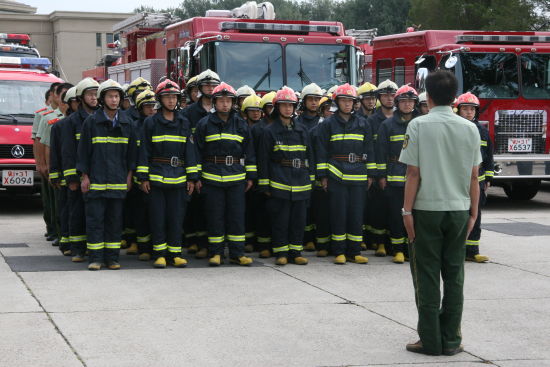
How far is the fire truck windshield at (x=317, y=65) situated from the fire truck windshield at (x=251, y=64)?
0.19m

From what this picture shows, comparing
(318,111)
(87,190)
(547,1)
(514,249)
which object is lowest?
(514,249)

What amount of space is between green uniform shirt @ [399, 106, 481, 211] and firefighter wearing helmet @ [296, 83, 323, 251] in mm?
3928

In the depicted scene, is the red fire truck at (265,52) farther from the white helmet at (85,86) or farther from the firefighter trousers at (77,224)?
the firefighter trousers at (77,224)

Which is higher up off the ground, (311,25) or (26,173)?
(311,25)

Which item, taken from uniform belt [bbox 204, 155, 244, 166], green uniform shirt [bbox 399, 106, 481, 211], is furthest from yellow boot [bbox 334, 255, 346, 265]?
green uniform shirt [bbox 399, 106, 481, 211]

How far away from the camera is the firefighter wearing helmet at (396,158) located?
988 centimetres

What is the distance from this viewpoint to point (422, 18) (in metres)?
45.5

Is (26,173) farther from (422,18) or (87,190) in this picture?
A: (422,18)

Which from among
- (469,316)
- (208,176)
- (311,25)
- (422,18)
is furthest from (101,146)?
(422,18)

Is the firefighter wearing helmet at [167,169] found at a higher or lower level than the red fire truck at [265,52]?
lower

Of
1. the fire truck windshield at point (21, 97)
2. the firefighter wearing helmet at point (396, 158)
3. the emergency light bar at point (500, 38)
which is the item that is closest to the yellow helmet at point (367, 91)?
the firefighter wearing helmet at point (396, 158)

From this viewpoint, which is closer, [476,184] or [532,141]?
[476,184]

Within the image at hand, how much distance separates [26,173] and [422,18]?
114ft

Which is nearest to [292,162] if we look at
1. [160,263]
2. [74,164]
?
[160,263]
